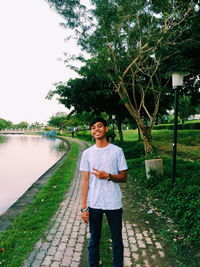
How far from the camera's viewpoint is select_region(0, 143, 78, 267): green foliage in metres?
3.10

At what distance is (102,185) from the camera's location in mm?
2336

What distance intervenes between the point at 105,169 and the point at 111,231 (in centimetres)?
80

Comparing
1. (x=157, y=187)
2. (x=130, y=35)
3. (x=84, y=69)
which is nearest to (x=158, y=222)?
(x=157, y=187)

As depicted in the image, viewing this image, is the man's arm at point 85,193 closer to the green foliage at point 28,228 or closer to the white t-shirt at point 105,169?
the white t-shirt at point 105,169

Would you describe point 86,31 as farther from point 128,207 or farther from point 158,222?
point 158,222

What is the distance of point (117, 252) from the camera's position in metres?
2.39

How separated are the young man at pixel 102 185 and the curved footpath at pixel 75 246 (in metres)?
0.69

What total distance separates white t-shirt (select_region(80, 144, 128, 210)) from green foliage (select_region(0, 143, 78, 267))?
1753 millimetres

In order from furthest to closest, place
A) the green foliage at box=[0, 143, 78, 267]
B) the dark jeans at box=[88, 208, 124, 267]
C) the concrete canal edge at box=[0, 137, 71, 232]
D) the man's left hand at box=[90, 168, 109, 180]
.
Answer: the concrete canal edge at box=[0, 137, 71, 232], the green foliage at box=[0, 143, 78, 267], the dark jeans at box=[88, 208, 124, 267], the man's left hand at box=[90, 168, 109, 180]

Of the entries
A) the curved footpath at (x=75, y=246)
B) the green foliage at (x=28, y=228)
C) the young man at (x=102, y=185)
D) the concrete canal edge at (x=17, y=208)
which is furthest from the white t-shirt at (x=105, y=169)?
the concrete canal edge at (x=17, y=208)

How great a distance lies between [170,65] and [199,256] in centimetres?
780

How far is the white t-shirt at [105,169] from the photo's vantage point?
7.50 feet

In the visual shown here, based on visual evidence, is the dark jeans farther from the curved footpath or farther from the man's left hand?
the curved footpath

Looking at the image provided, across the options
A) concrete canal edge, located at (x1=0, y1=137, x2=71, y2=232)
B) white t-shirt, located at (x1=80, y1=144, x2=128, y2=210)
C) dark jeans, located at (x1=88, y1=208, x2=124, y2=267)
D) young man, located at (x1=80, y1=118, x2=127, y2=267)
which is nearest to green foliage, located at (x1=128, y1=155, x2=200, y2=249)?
dark jeans, located at (x1=88, y1=208, x2=124, y2=267)
